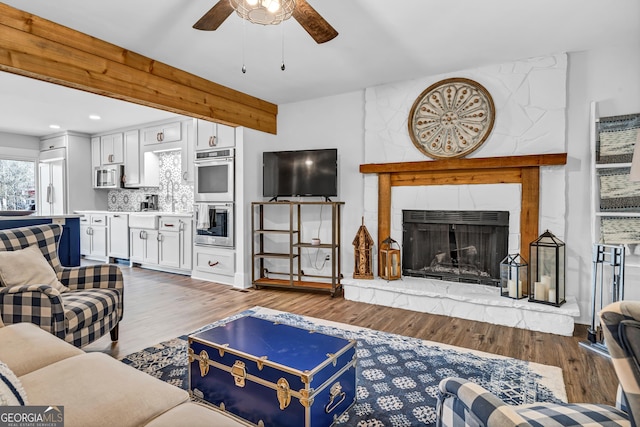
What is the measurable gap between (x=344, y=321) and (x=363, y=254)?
38.1 inches

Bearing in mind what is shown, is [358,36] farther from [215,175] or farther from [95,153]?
[95,153]

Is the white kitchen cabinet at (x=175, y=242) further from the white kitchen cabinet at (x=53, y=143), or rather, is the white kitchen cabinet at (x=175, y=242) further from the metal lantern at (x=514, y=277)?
the metal lantern at (x=514, y=277)

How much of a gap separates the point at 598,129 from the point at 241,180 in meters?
3.77

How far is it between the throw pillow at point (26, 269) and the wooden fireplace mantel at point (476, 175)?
3.09 meters

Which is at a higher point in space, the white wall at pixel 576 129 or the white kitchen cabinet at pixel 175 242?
the white wall at pixel 576 129

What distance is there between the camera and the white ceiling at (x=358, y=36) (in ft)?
7.95

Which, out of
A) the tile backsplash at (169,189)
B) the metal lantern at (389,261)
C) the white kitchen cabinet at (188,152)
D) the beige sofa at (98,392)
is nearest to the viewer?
the beige sofa at (98,392)

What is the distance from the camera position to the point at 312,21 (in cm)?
205

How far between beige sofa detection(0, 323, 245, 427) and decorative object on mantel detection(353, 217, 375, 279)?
2938mm

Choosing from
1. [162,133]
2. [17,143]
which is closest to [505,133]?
[162,133]

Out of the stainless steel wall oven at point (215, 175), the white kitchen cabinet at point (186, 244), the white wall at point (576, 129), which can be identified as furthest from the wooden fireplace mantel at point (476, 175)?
the white kitchen cabinet at point (186, 244)

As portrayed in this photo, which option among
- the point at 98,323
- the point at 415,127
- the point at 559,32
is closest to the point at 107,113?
the point at 98,323

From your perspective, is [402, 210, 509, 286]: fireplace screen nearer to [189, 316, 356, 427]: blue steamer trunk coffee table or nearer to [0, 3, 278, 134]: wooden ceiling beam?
[189, 316, 356, 427]: blue steamer trunk coffee table

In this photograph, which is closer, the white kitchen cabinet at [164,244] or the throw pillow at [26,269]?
the throw pillow at [26,269]
